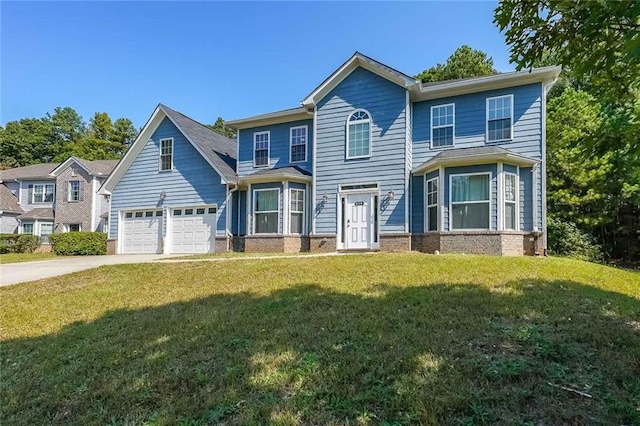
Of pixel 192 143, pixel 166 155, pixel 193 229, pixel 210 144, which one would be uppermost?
pixel 210 144

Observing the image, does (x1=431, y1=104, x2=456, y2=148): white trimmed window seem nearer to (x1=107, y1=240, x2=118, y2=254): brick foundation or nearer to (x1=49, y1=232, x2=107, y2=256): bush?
(x1=107, y1=240, x2=118, y2=254): brick foundation

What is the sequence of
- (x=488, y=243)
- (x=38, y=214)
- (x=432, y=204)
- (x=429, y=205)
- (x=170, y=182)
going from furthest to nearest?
(x=38, y=214) < (x=170, y=182) < (x=429, y=205) < (x=432, y=204) < (x=488, y=243)

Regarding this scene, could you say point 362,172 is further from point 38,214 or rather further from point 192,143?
point 38,214

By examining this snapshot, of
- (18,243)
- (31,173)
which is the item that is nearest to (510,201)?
(18,243)

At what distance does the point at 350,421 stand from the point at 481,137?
11.8 metres

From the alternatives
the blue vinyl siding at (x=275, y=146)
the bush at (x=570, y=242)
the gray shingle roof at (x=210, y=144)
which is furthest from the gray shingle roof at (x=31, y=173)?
the bush at (x=570, y=242)

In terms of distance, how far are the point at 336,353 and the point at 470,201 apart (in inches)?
356

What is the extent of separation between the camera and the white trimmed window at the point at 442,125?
42.2 feet

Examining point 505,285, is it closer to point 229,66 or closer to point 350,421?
point 350,421

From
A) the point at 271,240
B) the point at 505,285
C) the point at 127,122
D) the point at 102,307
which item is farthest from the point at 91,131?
the point at 505,285

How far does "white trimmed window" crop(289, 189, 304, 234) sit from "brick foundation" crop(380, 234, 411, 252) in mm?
3316

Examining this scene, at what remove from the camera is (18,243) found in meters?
23.3

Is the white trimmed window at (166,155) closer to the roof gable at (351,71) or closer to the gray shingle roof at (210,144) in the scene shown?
the gray shingle roof at (210,144)

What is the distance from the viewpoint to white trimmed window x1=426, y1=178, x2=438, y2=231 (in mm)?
12086
